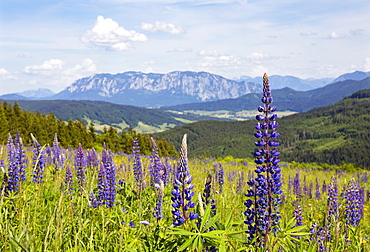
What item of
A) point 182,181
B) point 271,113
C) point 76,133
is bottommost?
point 76,133

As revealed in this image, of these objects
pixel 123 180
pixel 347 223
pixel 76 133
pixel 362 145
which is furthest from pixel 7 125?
pixel 362 145

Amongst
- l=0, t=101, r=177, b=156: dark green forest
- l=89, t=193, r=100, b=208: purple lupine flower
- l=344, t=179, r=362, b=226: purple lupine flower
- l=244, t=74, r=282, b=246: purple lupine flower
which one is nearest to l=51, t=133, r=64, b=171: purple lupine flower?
l=89, t=193, r=100, b=208: purple lupine flower

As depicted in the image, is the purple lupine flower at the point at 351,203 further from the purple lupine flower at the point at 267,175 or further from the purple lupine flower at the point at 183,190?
the purple lupine flower at the point at 183,190

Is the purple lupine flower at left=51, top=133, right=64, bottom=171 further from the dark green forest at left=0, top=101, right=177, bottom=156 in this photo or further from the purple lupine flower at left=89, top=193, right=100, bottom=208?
the dark green forest at left=0, top=101, right=177, bottom=156

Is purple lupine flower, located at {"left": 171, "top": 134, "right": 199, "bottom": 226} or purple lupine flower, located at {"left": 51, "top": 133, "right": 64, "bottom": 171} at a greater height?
purple lupine flower, located at {"left": 171, "top": 134, "right": 199, "bottom": 226}

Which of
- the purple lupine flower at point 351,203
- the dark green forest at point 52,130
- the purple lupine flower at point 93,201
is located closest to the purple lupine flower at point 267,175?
the purple lupine flower at point 93,201

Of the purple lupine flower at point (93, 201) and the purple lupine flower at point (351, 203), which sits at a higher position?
the purple lupine flower at point (93, 201)

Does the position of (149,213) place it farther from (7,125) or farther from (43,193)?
(7,125)

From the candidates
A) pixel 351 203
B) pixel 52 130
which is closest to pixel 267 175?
pixel 351 203

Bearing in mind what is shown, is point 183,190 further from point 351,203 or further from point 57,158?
point 57,158

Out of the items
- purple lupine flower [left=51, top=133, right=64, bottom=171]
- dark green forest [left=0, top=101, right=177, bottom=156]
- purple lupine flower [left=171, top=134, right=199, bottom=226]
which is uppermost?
purple lupine flower [left=171, top=134, right=199, bottom=226]

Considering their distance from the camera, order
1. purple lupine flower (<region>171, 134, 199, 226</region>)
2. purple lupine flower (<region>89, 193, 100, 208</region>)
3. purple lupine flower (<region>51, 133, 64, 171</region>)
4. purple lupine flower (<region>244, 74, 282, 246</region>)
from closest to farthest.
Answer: purple lupine flower (<region>171, 134, 199, 226</region>), purple lupine flower (<region>244, 74, 282, 246</region>), purple lupine flower (<region>89, 193, 100, 208</region>), purple lupine flower (<region>51, 133, 64, 171</region>)

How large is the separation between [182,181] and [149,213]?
9.78 feet

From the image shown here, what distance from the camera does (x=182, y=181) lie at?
2.68 metres
